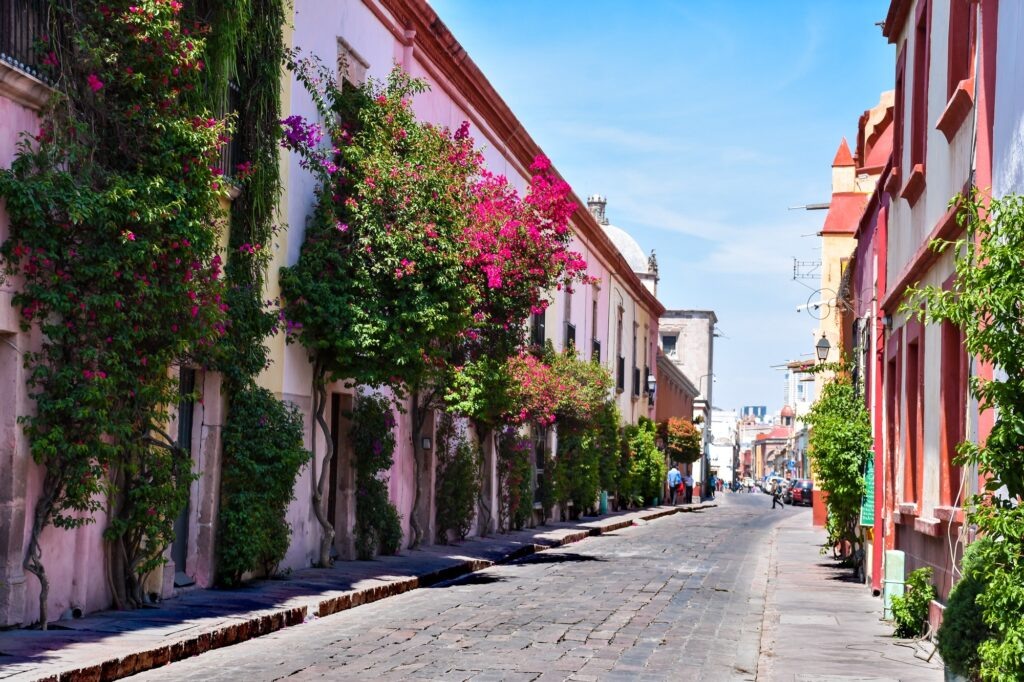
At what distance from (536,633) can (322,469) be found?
6.02 meters

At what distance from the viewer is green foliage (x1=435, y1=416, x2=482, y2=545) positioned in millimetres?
23047

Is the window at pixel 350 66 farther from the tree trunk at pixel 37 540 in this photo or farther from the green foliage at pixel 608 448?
the green foliage at pixel 608 448

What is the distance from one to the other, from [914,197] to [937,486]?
304 centimetres

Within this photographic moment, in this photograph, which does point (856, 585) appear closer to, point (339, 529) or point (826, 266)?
point (339, 529)

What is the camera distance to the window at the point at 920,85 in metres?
13.1

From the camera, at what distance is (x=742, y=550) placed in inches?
1029

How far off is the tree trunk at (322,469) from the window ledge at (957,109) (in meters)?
8.80

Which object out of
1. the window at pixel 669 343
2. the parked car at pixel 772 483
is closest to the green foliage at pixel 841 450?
the parked car at pixel 772 483

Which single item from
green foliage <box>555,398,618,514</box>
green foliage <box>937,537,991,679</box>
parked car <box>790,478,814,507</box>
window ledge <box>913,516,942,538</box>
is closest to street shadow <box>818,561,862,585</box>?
window ledge <box>913,516,942,538</box>

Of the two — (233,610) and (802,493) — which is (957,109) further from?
(802,493)

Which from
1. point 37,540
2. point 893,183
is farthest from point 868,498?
point 37,540

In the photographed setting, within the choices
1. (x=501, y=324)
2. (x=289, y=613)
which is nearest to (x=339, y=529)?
(x=501, y=324)

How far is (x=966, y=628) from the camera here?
788 cm

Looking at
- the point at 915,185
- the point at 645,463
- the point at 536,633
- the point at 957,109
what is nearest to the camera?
the point at 957,109
